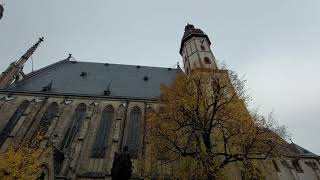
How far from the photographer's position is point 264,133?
1369 centimetres

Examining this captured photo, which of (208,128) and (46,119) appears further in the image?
(46,119)

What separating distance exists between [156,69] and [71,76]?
407 inches

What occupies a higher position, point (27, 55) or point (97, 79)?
point (27, 55)

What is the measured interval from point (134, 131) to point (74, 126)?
15.9ft

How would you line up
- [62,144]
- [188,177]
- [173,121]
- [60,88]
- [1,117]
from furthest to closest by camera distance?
1. [60,88]
2. [1,117]
3. [62,144]
4. [173,121]
5. [188,177]

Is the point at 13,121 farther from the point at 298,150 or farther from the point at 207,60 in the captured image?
the point at 298,150

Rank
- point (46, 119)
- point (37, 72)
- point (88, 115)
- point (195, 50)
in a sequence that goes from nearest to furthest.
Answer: point (46, 119) < point (88, 115) < point (195, 50) < point (37, 72)

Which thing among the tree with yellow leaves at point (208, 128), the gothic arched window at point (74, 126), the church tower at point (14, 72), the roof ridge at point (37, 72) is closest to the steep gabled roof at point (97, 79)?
the roof ridge at point (37, 72)

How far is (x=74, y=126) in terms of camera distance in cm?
2116

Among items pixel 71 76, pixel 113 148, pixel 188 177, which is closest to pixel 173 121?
pixel 188 177

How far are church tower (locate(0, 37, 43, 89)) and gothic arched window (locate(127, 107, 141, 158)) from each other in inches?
506

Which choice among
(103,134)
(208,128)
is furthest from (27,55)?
(208,128)

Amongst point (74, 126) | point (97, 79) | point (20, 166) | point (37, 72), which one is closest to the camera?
point (20, 166)

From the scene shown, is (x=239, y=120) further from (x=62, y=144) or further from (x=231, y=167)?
(x=62, y=144)
